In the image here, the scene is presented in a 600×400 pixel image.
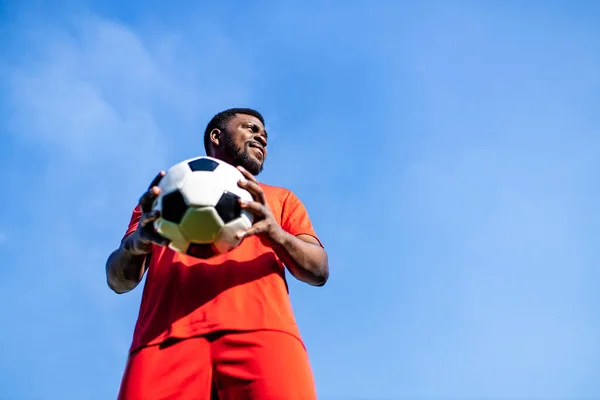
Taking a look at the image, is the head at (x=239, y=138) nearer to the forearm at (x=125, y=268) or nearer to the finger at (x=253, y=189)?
the forearm at (x=125, y=268)

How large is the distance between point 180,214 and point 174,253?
80 cm

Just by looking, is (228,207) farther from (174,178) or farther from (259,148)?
(259,148)

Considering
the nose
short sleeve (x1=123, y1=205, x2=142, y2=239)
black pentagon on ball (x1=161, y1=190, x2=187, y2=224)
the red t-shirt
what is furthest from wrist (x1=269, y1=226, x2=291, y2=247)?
the nose

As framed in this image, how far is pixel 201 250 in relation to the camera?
3.99 m

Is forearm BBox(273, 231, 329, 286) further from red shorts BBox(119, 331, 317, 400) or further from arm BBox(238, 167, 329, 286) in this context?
red shorts BBox(119, 331, 317, 400)

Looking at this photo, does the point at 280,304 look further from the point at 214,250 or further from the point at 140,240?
the point at 140,240

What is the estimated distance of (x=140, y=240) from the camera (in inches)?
163

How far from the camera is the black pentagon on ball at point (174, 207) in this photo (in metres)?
3.85

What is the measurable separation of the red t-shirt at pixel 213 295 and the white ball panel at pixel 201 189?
0.73 meters

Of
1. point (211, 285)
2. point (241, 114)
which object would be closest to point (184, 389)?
point (211, 285)

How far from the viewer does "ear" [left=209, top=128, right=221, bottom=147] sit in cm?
584

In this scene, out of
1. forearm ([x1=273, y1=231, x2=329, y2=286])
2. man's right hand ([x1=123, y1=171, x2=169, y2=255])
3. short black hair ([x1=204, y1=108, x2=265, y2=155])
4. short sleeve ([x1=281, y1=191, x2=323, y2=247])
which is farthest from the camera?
short black hair ([x1=204, y1=108, x2=265, y2=155])

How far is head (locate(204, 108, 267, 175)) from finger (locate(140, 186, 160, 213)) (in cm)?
170

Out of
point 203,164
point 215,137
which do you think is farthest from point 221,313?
point 215,137
